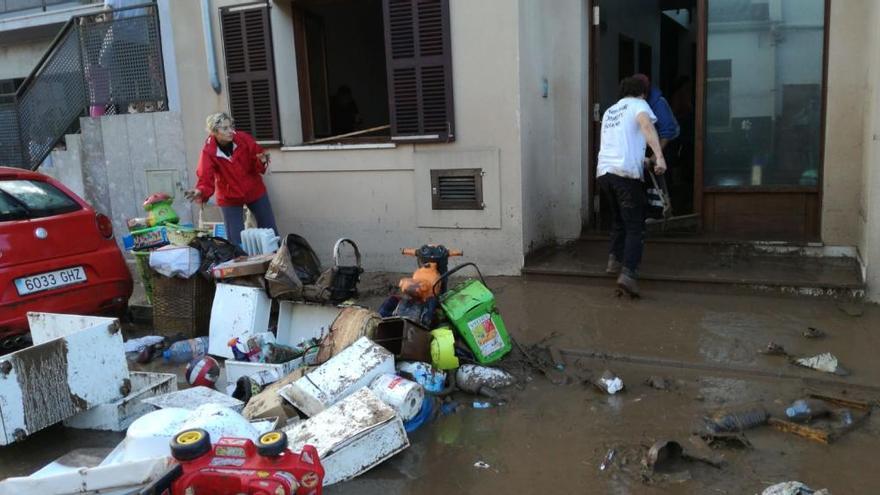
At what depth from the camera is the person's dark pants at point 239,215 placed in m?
7.14

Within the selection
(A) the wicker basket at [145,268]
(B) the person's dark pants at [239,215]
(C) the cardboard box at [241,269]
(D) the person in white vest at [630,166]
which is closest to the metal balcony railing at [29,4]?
(B) the person's dark pants at [239,215]

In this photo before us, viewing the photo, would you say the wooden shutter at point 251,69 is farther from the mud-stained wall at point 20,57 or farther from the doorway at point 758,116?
the mud-stained wall at point 20,57

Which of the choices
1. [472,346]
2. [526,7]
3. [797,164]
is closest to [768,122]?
[797,164]

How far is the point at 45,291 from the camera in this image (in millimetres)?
5441

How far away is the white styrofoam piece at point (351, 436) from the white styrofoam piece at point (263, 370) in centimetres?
79

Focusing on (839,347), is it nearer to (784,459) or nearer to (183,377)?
(784,459)

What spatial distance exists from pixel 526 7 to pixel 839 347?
13.1 ft

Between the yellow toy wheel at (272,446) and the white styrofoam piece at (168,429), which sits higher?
the yellow toy wheel at (272,446)

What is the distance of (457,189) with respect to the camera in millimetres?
6836

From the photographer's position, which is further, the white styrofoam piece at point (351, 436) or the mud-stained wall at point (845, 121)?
the mud-stained wall at point (845, 121)

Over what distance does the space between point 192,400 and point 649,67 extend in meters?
9.17

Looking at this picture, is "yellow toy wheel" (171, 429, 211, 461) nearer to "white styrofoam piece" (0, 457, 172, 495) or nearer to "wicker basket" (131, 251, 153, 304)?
"white styrofoam piece" (0, 457, 172, 495)

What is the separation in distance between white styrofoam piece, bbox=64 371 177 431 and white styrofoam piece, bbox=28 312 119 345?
502 mm

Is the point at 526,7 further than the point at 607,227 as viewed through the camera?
No
